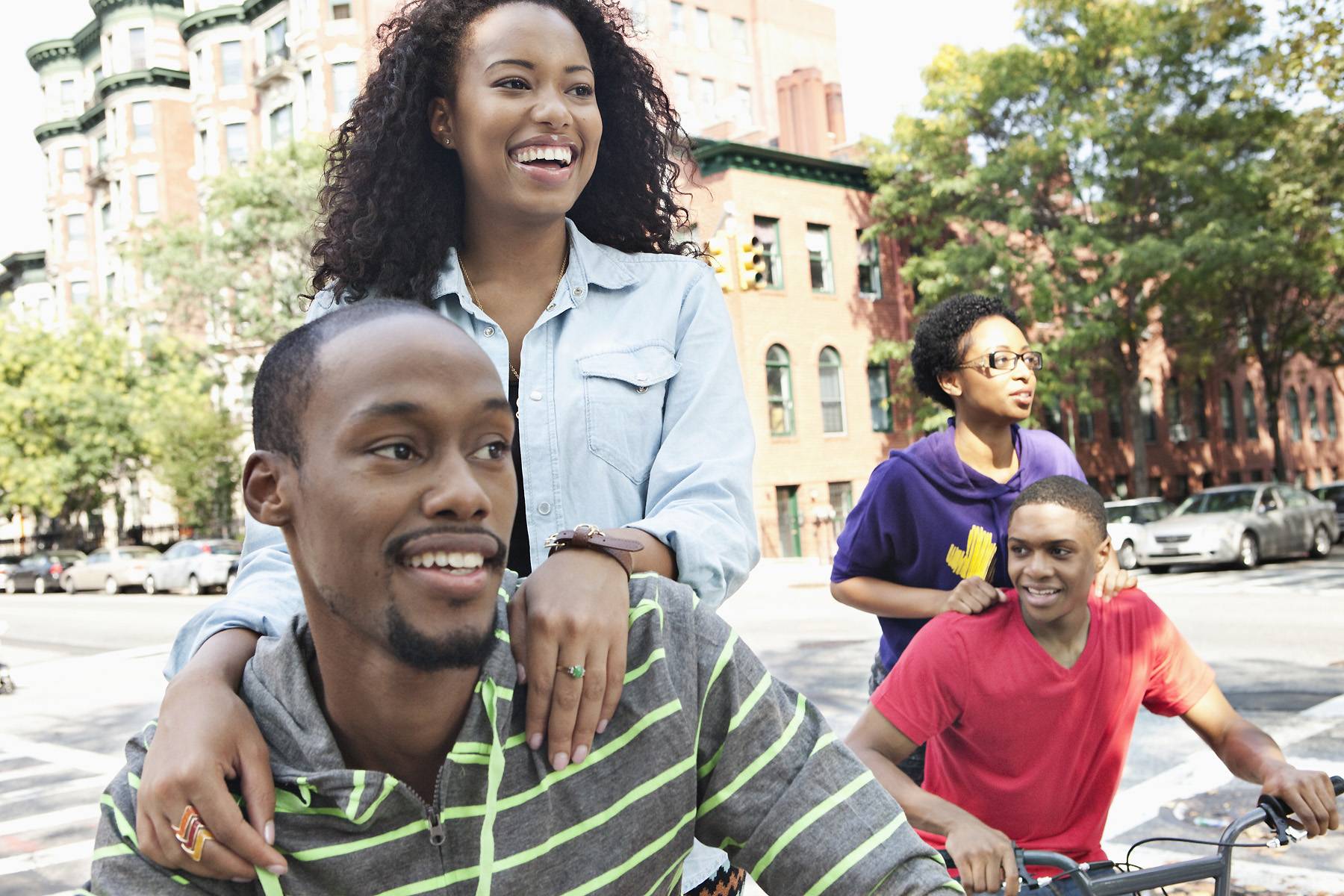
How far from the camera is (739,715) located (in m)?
1.77

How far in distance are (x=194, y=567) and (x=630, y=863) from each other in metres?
30.7

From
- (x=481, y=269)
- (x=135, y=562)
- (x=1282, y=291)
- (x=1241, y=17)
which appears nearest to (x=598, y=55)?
(x=481, y=269)

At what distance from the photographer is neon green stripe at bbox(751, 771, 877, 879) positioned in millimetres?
1757

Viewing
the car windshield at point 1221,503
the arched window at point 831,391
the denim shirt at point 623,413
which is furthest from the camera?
the arched window at point 831,391

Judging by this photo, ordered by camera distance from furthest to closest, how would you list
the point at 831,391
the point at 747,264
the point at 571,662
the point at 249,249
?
the point at 831,391, the point at 249,249, the point at 747,264, the point at 571,662

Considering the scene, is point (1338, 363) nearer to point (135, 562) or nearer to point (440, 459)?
point (135, 562)

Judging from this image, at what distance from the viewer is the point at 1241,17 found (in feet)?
46.9

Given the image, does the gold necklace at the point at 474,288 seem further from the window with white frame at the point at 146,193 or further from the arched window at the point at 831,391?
the window with white frame at the point at 146,193

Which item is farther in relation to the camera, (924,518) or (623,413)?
(924,518)

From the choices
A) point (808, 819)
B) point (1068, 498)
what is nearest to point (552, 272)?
point (808, 819)

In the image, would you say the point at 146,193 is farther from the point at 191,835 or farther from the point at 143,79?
the point at 191,835

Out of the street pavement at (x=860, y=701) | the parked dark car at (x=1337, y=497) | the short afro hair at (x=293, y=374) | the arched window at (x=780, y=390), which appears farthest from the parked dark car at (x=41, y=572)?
the short afro hair at (x=293, y=374)

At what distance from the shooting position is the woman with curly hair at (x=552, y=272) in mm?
2119

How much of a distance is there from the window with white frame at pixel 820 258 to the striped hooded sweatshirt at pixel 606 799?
31.3m
